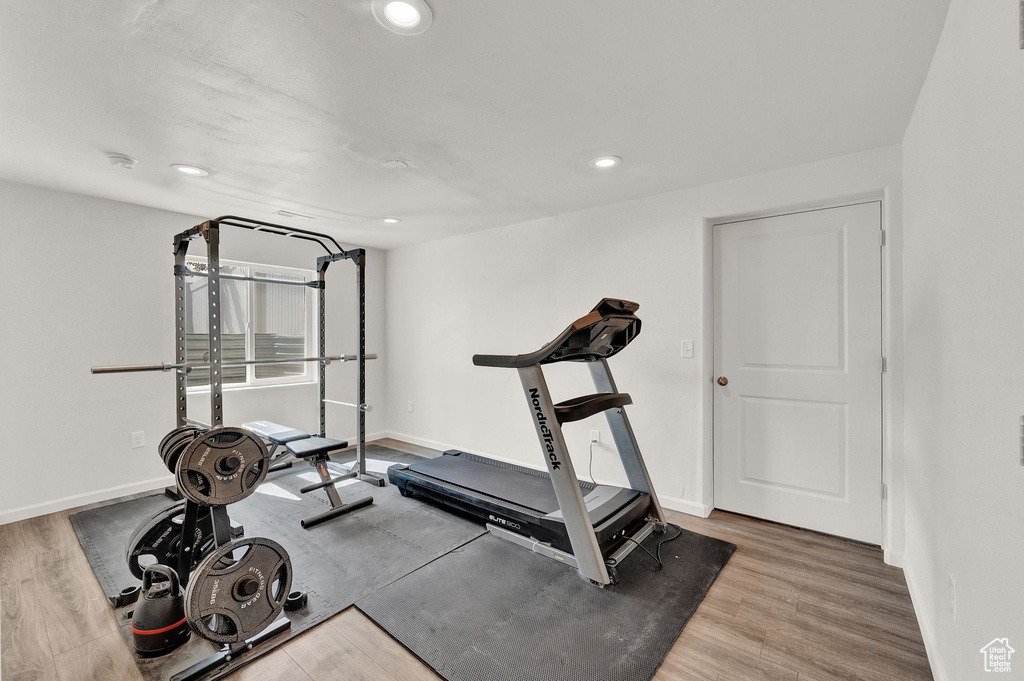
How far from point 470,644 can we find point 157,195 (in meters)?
3.60

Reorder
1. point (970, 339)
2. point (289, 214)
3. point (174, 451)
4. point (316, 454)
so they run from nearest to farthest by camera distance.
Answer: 1. point (970, 339)
2. point (174, 451)
3. point (316, 454)
4. point (289, 214)

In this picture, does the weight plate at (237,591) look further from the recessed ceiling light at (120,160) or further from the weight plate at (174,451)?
the recessed ceiling light at (120,160)

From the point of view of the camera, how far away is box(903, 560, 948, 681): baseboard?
1516mm

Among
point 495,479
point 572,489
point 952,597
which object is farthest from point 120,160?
point 952,597

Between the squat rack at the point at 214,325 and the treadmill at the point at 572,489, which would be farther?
the squat rack at the point at 214,325

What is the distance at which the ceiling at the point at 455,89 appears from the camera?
1422mm

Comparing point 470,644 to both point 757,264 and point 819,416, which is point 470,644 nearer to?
point 819,416

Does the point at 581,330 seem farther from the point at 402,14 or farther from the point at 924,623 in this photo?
the point at 924,623

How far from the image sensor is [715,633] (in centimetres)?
181

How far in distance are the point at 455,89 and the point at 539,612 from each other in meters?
2.28

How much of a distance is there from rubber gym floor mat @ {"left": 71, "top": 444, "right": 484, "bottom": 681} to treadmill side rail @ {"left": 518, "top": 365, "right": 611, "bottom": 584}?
761 millimetres

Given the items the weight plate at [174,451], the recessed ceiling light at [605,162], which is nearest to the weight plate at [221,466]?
the weight plate at [174,451]

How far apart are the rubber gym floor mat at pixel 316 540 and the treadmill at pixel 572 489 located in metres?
0.25

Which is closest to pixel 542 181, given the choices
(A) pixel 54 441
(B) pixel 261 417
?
(B) pixel 261 417
